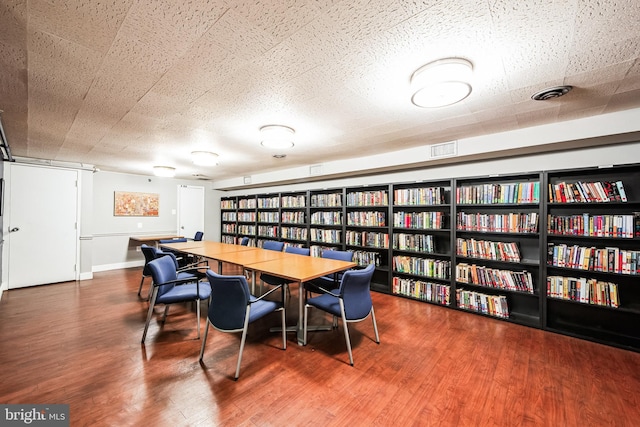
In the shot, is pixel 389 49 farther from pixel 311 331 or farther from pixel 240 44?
pixel 311 331

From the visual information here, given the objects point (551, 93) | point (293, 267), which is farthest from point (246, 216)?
point (551, 93)

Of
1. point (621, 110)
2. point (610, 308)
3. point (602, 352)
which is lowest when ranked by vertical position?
point (602, 352)

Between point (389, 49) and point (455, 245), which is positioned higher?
point (389, 49)

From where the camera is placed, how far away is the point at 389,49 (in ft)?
5.11

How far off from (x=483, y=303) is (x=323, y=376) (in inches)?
97.3

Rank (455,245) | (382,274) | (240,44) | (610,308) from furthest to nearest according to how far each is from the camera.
A: 1. (382,274)
2. (455,245)
3. (610,308)
4. (240,44)

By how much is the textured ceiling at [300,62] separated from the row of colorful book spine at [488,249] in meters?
1.44

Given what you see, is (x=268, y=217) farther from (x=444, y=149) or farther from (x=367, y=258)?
(x=444, y=149)

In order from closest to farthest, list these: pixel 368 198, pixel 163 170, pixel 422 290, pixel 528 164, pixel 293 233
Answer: pixel 528 164 → pixel 422 290 → pixel 368 198 → pixel 163 170 → pixel 293 233

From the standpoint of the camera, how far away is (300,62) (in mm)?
1701

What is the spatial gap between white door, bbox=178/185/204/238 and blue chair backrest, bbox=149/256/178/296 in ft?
14.8

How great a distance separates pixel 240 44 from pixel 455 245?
347 centimetres

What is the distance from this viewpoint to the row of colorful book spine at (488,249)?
Answer: 3.12 metres

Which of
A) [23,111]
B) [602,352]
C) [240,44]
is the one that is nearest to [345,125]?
[240,44]
